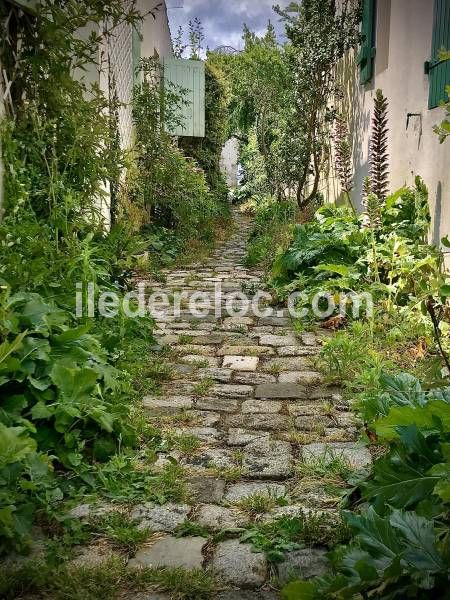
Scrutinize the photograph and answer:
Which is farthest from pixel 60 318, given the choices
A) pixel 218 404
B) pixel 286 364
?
pixel 286 364

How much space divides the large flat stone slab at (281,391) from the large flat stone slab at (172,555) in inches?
62.6

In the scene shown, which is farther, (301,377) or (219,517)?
(301,377)

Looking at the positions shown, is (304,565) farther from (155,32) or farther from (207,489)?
(155,32)

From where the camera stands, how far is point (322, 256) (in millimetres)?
6340

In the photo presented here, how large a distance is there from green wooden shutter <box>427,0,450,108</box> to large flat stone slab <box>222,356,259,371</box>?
240 centimetres

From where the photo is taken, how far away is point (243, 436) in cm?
320

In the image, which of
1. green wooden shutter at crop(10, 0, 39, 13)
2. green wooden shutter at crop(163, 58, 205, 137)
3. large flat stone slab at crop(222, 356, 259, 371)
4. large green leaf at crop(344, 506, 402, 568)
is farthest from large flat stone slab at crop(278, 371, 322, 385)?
green wooden shutter at crop(163, 58, 205, 137)

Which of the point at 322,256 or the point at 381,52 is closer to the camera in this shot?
the point at 322,256

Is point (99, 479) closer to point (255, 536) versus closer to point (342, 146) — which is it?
point (255, 536)

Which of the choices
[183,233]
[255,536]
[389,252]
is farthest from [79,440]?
[183,233]

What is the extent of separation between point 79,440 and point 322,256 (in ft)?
13.2

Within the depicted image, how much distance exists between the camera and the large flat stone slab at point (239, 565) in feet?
6.65

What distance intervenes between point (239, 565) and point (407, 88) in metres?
5.41

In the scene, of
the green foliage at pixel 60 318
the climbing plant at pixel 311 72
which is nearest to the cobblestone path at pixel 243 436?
the green foliage at pixel 60 318
